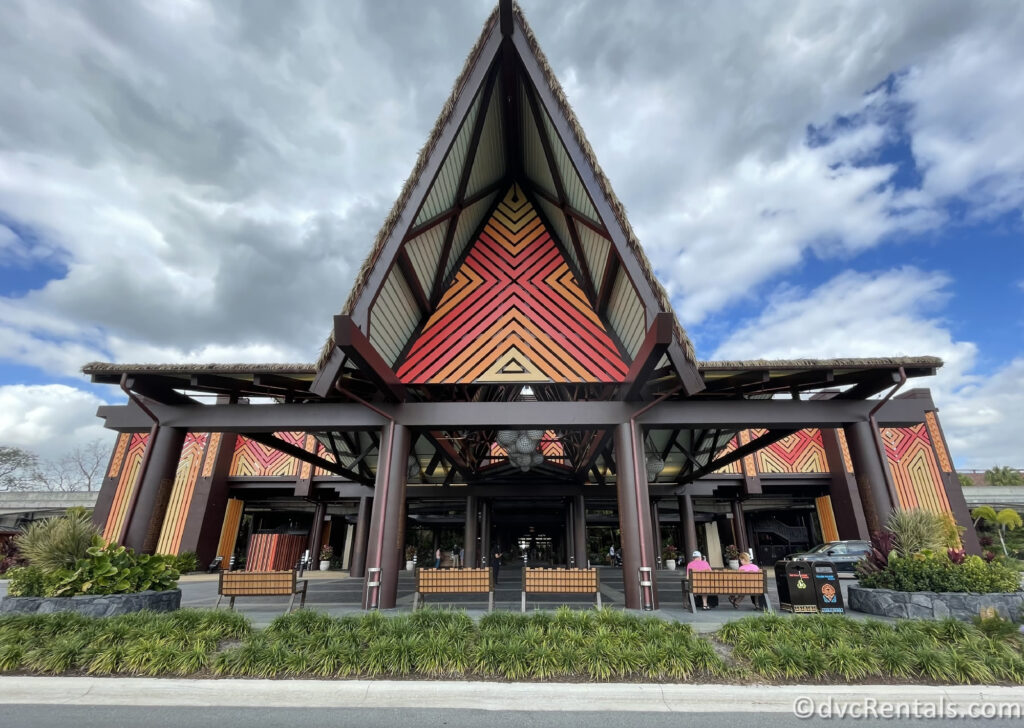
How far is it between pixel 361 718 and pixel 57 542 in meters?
6.77

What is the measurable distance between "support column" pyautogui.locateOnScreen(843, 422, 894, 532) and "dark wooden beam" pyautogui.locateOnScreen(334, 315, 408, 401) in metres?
9.50

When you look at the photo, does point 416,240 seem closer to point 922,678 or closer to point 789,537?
point 922,678

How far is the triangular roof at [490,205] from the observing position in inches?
325

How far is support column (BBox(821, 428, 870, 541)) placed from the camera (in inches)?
849

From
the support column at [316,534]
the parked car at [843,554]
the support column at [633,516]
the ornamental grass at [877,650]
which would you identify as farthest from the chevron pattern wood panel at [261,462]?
the ornamental grass at [877,650]

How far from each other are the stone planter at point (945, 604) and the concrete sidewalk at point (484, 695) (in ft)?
9.98

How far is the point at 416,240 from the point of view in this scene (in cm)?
955

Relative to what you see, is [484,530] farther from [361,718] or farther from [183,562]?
[361,718]

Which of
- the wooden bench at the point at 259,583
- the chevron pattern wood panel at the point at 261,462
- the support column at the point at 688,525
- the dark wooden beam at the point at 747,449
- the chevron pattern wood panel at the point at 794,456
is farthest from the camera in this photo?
the chevron pattern wood panel at the point at 261,462

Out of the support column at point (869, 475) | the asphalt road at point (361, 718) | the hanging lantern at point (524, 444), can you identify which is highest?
the hanging lantern at point (524, 444)

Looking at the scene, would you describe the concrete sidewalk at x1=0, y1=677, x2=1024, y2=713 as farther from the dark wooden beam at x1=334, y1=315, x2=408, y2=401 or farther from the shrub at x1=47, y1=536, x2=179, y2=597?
the dark wooden beam at x1=334, y1=315, x2=408, y2=401

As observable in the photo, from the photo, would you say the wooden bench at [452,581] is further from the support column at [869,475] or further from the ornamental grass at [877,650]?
the support column at [869,475]

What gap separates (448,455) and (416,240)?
22.0 ft

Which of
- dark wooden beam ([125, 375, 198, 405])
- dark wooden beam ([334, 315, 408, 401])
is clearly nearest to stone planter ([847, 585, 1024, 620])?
dark wooden beam ([334, 315, 408, 401])
